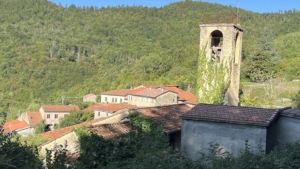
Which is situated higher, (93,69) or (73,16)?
(73,16)

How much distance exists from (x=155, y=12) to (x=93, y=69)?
52672 mm

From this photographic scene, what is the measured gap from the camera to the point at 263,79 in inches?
Result: 1548

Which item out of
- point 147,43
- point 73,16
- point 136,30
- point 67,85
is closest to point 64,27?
point 73,16

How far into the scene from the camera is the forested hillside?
53812 mm

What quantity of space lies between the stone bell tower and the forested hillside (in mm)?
23498

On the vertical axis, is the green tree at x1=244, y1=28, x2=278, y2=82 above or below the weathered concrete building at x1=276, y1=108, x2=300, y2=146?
above

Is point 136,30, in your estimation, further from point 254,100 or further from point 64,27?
point 254,100

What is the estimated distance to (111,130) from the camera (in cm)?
1270

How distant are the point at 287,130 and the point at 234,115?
1846mm

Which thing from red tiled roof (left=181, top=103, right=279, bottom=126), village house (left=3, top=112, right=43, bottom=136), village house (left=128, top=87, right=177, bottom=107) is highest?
red tiled roof (left=181, top=103, right=279, bottom=126)

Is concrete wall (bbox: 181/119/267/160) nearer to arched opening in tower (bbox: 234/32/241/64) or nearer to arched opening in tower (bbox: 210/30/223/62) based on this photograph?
arched opening in tower (bbox: 210/30/223/62)

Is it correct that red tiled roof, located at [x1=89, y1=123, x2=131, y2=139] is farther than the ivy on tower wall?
No

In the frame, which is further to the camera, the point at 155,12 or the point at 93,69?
the point at 155,12

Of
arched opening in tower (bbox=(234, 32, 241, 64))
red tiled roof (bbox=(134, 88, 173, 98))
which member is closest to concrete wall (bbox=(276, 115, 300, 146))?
arched opening in tower (bbox=(234, 32, 241, 64))
